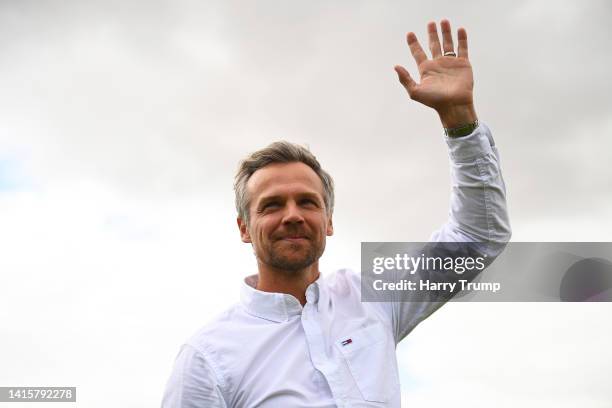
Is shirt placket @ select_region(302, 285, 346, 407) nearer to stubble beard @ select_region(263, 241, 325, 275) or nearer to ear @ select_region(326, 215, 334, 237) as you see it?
stubble beard @ select_region(263, 241, 325, 275)

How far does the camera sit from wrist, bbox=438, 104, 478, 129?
4672 mm

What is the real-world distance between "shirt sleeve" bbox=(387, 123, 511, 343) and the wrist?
102 mm

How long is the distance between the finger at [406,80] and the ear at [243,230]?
1870mm

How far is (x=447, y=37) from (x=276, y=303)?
2665 mm

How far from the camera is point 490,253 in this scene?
16.0ft

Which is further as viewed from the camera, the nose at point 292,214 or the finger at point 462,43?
the finger at point 462,43

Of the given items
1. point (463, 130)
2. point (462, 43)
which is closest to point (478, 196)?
point (463, 130)

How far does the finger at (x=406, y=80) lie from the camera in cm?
487

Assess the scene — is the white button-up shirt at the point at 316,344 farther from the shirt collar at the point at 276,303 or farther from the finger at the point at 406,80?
the finger at the point at 406,80

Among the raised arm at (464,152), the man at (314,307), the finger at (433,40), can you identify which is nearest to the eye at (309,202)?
the man at (314,307)

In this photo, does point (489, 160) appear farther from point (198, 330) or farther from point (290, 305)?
point (198, 330)

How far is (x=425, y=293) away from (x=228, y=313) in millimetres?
1698

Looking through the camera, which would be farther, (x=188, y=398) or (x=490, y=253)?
(x=490, y=253)

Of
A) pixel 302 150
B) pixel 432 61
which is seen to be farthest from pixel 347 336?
pixel 432 61
